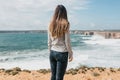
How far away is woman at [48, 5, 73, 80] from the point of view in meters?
5.34

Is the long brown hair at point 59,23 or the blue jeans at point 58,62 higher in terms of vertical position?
the long brown hair at point 59,23

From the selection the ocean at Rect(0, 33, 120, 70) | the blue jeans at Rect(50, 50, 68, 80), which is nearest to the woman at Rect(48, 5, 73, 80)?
the blue jeans at Rect(50, 50, 68, 80)

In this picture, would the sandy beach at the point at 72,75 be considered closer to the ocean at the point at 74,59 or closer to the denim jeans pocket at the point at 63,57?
the denim jeans pocket at the point at 63,57

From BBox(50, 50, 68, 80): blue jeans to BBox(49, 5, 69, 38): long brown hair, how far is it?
0.33 meters

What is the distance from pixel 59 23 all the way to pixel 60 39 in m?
0.29

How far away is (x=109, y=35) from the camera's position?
10819 centimetres

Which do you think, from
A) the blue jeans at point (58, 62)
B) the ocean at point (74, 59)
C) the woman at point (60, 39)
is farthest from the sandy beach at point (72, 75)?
the ocean at point (74, 59)

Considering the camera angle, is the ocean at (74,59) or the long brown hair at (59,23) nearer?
the long brown hair at (59,23)

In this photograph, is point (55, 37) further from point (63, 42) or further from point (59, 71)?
point (59, 71)

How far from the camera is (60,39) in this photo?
543cm

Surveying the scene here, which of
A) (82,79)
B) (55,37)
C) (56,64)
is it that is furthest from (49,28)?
(82,79)

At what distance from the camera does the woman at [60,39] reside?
5.34 meters

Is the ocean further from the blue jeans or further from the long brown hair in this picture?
the long brown hair

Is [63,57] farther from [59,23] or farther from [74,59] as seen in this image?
[74,59]
